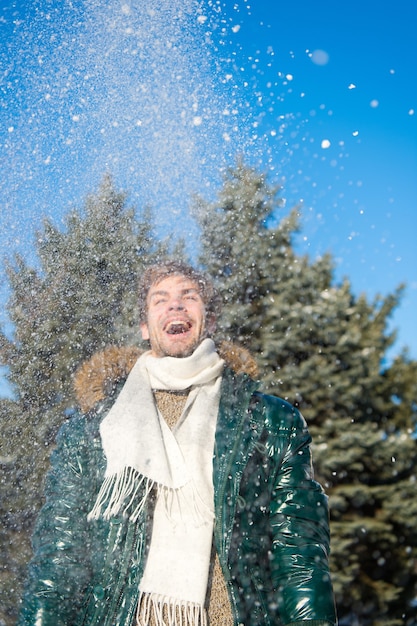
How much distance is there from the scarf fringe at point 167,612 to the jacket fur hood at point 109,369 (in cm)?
59

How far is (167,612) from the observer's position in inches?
78.5

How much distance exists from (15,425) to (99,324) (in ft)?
4.10

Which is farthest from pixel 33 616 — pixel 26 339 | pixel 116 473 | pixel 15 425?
pixel 26 339

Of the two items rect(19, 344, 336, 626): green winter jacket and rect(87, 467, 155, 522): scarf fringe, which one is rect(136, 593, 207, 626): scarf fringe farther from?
rect(87, 467, 155, 522): scarf fringe

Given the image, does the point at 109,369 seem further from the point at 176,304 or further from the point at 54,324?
the point at 54,324

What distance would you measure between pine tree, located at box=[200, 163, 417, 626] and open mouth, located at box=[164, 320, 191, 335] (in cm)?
664

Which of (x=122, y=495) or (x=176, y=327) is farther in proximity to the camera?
(x=176, y=327)

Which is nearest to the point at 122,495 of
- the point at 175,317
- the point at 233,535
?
the point at 233,535

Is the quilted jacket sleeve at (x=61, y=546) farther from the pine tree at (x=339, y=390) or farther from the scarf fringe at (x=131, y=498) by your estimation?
the pine tree at (x=339, y=390)

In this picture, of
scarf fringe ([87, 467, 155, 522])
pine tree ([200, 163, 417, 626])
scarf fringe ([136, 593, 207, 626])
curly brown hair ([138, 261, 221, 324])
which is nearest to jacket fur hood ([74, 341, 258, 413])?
curly brown hair ([138, 261, 221, 324])

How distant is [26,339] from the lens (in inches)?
264

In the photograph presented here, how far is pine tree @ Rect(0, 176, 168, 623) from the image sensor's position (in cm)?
623

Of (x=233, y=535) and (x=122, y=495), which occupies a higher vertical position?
(x=122, y=495)

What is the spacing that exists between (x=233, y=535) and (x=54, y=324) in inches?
198
